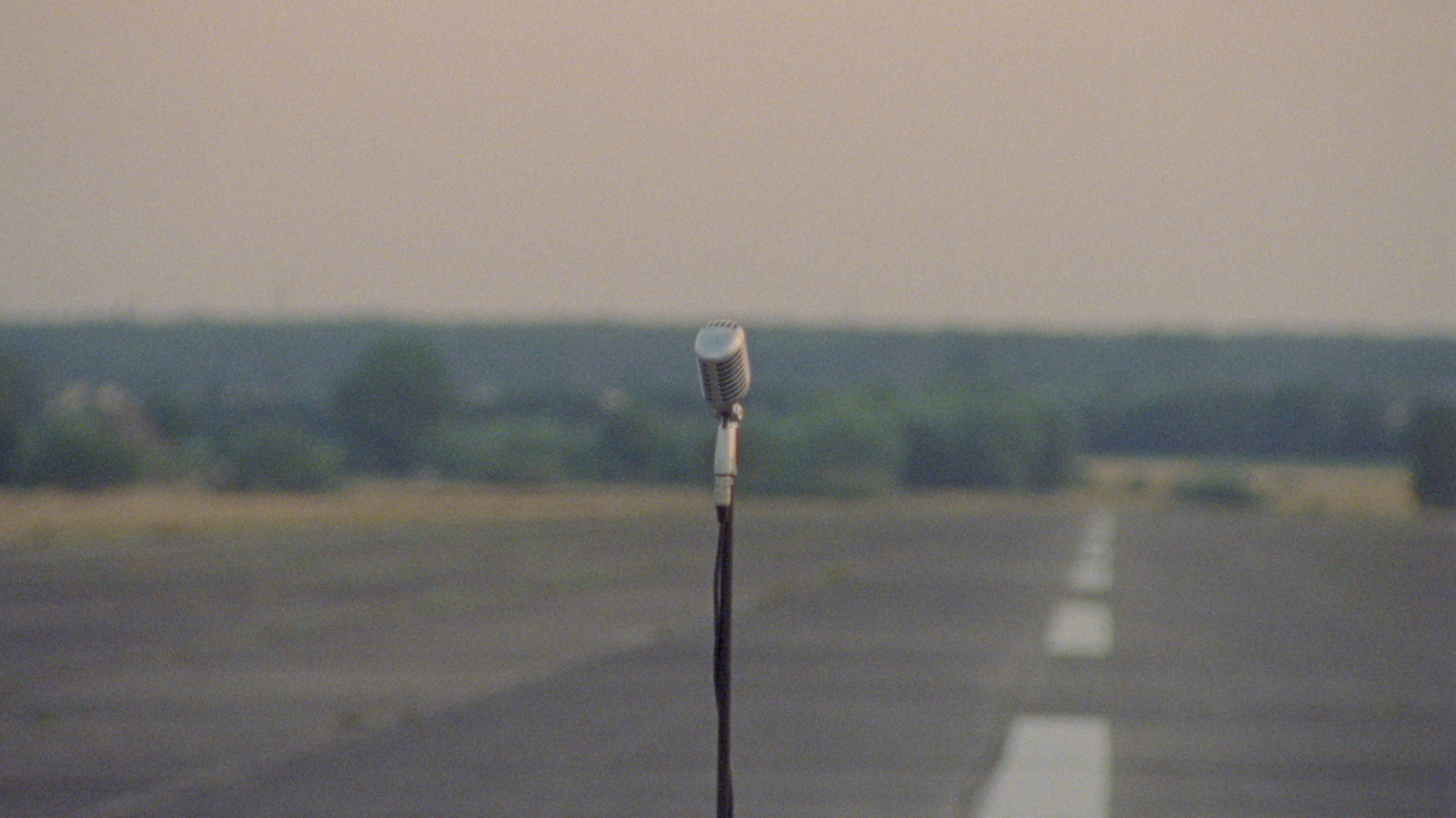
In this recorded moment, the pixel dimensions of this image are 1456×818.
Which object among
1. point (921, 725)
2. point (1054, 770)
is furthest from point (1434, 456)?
point (1054, 770)

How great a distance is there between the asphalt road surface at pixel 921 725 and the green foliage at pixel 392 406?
6493 centimetres

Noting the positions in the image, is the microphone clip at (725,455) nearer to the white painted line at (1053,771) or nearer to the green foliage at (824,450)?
the white painted line at (1053,771)

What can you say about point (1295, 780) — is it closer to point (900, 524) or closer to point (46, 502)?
point (46, 502)

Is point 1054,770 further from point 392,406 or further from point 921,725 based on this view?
point 392,406

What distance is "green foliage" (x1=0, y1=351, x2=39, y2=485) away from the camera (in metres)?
36.2

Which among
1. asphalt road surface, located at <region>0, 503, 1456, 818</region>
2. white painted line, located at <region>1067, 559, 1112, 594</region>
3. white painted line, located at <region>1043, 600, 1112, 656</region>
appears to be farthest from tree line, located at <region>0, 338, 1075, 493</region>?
asphalt road surface, located at <region>0, 503, 1456, 818</region>

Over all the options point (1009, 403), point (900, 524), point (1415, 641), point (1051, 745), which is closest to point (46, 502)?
point (900, 524)

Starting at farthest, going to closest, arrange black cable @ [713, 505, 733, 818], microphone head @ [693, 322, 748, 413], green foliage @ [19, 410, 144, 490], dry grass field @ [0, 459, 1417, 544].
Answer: dry grass field @ [0, 459, 1417, 544]
green foliage @ [19, 410, 144, 490]
black cable @ [713, 505, 733, 818]
microphone head @ [693, 322, 748, 413]

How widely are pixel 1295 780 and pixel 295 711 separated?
17.0 feet

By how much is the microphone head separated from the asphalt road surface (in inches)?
124

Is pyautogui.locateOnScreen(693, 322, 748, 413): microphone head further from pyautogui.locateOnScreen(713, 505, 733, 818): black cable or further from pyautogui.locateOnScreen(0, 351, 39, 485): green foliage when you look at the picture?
pyautogui.locateOnScreen(0, 351, 39, 485): green foliage

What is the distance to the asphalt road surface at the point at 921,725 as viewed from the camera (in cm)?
753

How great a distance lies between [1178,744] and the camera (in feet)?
30.3

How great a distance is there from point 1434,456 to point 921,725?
220ft
